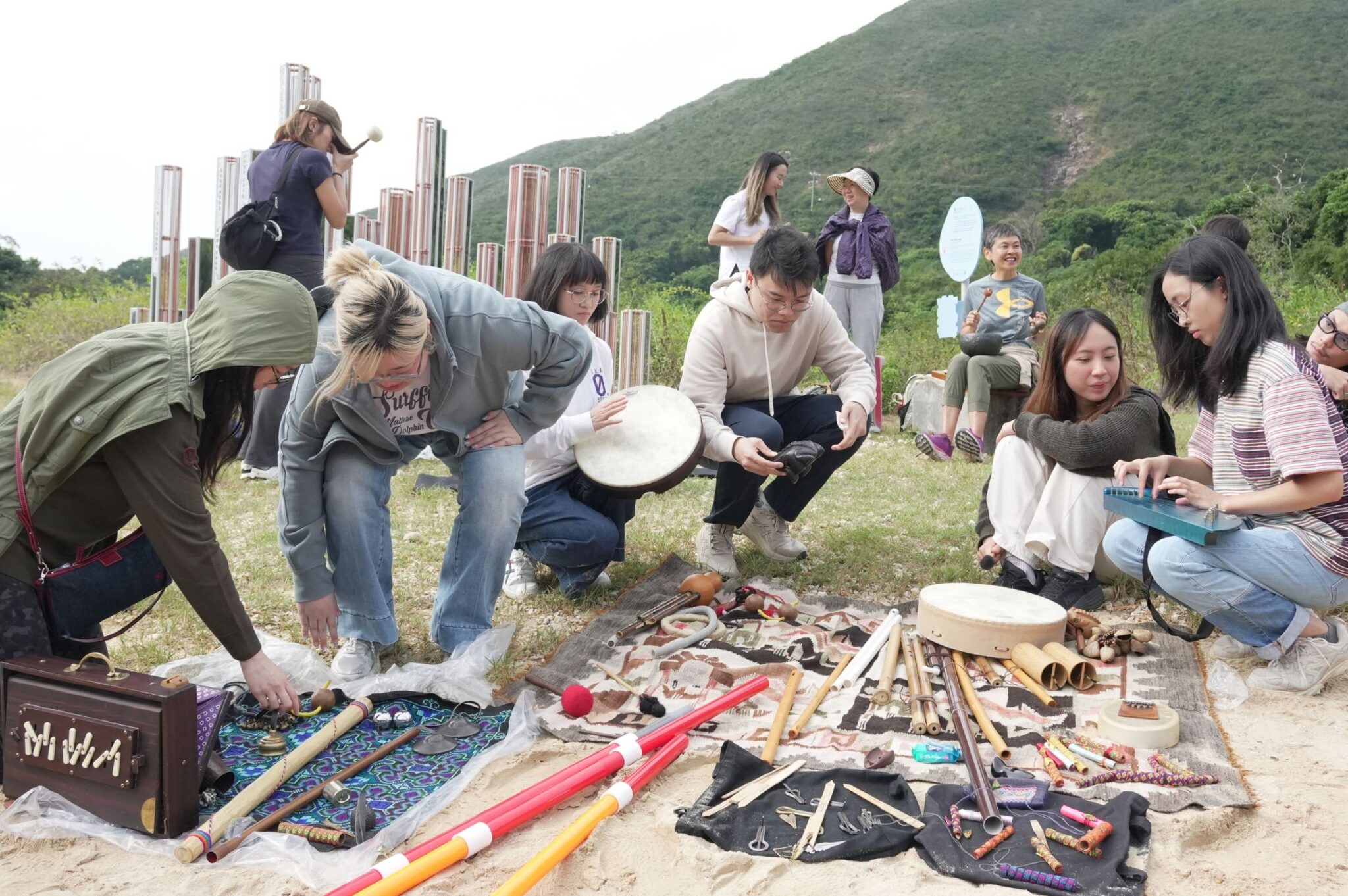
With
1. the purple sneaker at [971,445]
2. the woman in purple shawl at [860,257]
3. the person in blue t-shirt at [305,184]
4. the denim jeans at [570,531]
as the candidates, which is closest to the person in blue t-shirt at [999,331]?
the purple sneaker at [971,445]

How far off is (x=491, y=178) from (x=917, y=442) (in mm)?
50859

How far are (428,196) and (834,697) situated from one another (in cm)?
743

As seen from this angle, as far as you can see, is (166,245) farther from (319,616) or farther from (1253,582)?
(1253,582)

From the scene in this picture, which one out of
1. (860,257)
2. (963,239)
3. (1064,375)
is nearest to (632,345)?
(860,257)

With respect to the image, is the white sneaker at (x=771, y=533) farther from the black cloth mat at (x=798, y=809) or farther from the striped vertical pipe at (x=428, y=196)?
the striped vertical pipe at (x=428, y=196)

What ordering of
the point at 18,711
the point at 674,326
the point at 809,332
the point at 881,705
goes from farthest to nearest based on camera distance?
the point at 674,326, the point at 809,332, the point at 881,705, the point at 18,711

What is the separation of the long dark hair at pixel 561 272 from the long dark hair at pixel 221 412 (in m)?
1.79

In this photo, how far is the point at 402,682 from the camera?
328cm

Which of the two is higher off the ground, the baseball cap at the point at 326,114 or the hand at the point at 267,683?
the baseball cap at the point at 326,114

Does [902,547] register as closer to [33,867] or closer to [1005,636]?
[1005,636]

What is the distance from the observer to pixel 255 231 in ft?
17.5

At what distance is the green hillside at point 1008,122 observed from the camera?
35.3 meters

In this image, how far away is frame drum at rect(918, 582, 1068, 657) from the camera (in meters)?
3.52

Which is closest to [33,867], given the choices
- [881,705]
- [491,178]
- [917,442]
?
[881,705]
